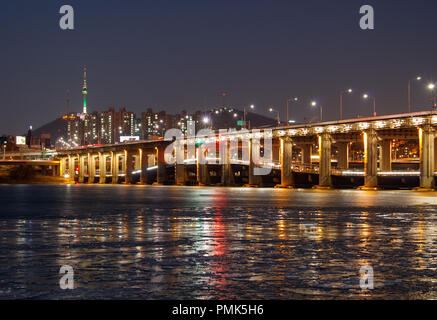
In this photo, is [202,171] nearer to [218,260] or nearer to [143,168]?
[143,168]

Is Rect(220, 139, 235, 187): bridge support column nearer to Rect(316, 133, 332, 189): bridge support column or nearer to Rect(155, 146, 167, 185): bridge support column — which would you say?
Rect(155, 146, 167, 185): bridge support column

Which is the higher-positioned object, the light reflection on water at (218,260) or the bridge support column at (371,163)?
the bridge support column at (371,163)

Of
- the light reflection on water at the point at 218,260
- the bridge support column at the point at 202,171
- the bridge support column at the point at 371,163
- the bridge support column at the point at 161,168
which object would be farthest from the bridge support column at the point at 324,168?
the light reflection on water at the point at 218,260

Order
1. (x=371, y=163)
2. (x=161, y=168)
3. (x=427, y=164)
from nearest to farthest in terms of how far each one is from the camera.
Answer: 1. (x=427, y=164)
2. (x=371, y=163)
3. (x=161, y=168)

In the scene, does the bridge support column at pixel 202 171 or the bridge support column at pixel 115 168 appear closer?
the bridge support column at pixel 202 171

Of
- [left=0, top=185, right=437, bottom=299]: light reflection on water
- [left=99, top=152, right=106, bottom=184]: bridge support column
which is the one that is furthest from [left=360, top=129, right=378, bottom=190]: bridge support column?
[left=99, top=152, right=106, bottom=184]: bridge support column

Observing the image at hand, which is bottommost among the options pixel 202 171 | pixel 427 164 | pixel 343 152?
pixel 202 171

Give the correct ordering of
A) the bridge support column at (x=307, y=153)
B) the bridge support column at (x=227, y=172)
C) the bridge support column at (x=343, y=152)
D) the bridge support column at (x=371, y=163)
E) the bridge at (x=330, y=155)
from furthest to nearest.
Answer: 1. the bridge support column at (x=307, y=153)
2. the bridge support column at (x=343, y=152)
3. the bridge support column at (x=227, y=172)
4. the bridge support column at (x=371, y=163)
5. the bridge at (x=330, y=155)

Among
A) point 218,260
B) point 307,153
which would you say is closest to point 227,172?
point 307,153

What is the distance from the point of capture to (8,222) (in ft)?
87.6

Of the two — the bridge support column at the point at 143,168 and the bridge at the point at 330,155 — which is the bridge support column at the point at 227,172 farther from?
the bridge support column at the point at 143,168

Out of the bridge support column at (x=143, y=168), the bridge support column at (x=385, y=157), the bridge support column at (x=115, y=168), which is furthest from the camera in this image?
the bridge support column at (x=115, y=168)
